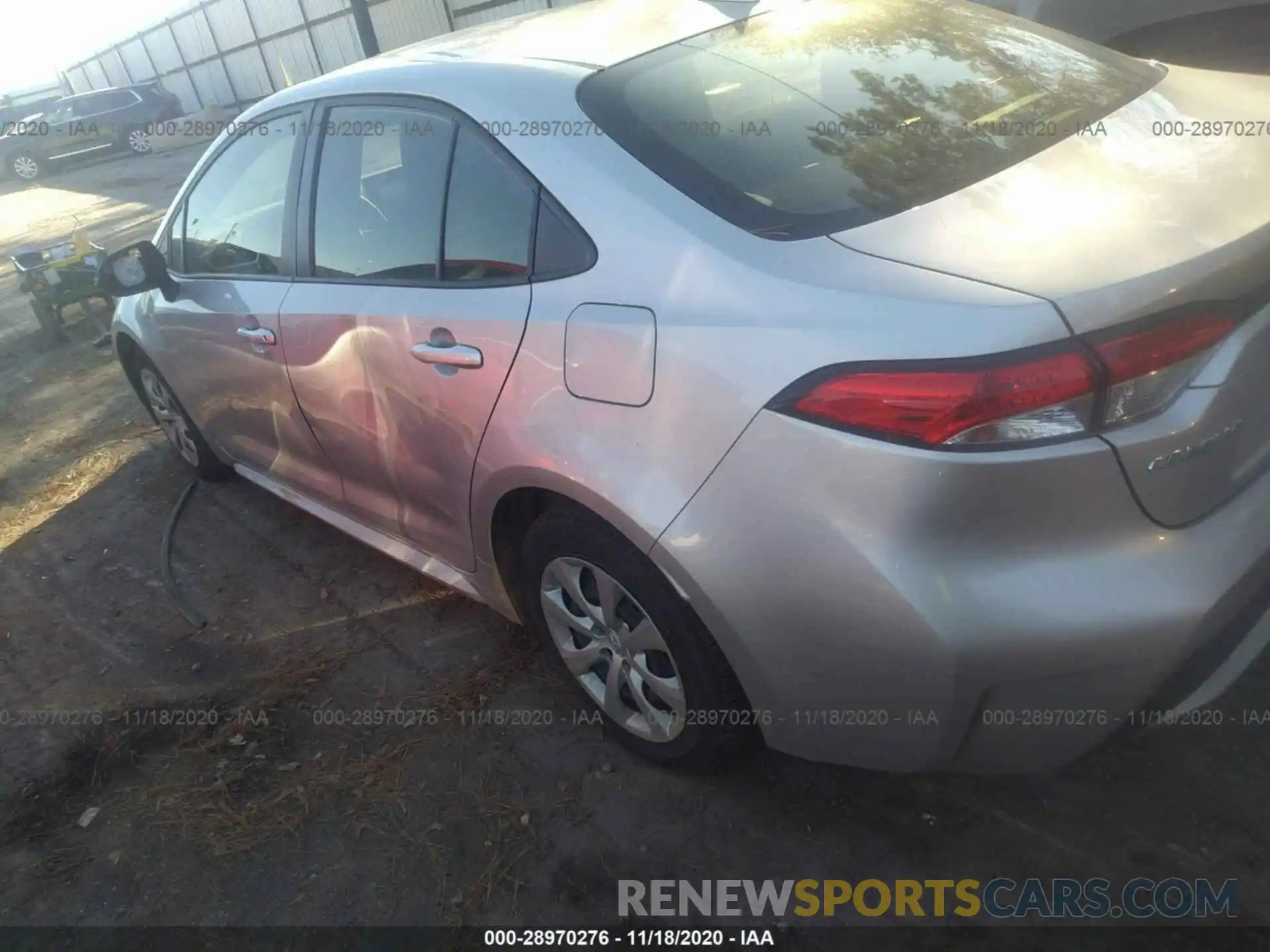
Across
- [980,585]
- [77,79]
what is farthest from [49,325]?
[77,79]

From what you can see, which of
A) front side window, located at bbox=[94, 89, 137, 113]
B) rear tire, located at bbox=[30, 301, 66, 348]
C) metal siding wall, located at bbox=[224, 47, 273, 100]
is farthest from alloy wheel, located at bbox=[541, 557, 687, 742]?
front side window, located at bbox=[94, 89, 137, 113]

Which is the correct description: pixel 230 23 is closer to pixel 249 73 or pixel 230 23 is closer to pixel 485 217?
pixel 249 73

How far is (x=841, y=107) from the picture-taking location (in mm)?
2158

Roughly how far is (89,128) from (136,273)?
21022mm

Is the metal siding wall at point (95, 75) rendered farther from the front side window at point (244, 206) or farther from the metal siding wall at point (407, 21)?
the front side window at point (244, 206)

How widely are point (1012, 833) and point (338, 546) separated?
2.73m

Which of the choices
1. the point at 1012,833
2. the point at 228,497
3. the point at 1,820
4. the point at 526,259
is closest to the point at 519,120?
the point at 526,259

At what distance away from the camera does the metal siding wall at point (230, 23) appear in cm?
2202

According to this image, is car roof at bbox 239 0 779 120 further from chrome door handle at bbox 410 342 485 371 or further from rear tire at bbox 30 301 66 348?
rear tire at bbox 30 301 66 348

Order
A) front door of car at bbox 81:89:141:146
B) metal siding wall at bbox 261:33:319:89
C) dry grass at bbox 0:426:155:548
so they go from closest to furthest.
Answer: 1. dry grass at bbox 0:426:155:548
2. metal siding wall at bbox 261:33:319:89
3. front door of car at bbox 81:89:141:146

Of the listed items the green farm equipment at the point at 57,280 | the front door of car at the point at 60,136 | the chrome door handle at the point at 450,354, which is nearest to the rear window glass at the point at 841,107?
the chrome door handle at the point at 450,354

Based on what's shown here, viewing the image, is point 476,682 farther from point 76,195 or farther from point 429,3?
point 76,195

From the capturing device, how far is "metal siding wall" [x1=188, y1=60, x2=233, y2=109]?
79.7 ft

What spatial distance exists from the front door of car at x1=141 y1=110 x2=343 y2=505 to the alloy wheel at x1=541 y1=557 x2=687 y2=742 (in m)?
1.13
